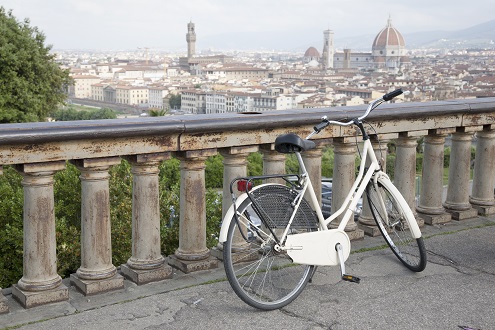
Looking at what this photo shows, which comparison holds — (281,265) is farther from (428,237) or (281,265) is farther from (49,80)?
(49,80)

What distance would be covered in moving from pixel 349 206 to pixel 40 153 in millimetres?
1818

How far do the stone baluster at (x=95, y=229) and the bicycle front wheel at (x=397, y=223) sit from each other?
64.1 inches

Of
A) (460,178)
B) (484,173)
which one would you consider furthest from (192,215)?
(484,173)

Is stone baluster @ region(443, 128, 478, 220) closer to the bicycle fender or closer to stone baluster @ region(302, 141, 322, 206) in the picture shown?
stone baluster @ region(302, 141, 322, 206)

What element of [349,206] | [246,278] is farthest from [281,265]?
[349,206]

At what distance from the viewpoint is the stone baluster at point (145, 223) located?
13.7 feet

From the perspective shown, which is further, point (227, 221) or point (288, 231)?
point (288, 231)

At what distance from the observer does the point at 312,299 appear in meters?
3.97

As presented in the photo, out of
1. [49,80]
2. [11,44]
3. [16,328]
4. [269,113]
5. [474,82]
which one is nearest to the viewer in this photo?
[16,328]

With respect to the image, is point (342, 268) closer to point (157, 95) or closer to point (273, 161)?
point (273, 161)

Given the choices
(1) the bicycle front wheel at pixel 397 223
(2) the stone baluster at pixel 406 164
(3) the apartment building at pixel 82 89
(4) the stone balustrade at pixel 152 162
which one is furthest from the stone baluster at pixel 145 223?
(3) the apartment building at pixel 82 89

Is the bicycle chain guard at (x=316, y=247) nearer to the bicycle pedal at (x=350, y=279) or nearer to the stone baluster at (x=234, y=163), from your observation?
the bicycle pedal at (x=350, y=279)

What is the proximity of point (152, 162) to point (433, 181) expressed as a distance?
103 inches

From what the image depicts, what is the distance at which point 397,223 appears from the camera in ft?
15.2
